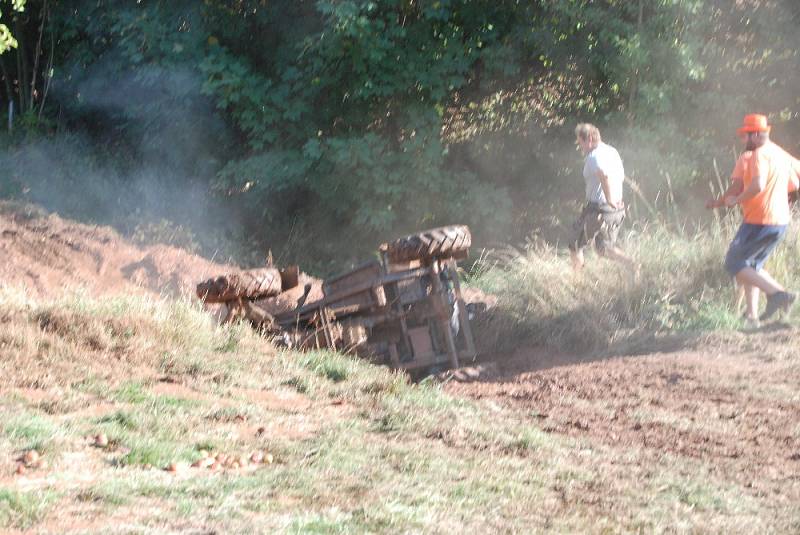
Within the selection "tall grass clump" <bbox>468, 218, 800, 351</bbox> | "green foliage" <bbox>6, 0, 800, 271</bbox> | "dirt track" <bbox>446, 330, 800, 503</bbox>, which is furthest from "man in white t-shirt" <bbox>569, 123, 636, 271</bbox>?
"green foliage" <bbox>6, 0, 800, 271</bbox>

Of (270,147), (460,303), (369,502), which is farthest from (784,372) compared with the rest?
(270,147)

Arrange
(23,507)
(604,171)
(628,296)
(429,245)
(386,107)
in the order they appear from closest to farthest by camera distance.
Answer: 1. (23,507)
2. (429,245)
3. (628,296)
4. (604,171)
5. (386,107)

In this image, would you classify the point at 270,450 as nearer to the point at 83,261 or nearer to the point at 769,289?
the point at 769,289

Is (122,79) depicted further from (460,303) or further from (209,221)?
(460,303)

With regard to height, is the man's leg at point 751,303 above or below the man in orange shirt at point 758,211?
below

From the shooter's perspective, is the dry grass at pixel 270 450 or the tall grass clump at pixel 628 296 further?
the tall grass clump at pixel 628 296

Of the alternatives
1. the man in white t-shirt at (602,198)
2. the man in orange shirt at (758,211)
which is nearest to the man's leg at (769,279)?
the man in orange shirt at (758,211)

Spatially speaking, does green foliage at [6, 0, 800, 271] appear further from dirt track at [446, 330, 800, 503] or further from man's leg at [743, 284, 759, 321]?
dirt track at [446, 330, 800, 503]

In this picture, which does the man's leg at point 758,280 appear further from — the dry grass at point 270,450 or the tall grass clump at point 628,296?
the dry grass at point 270,450

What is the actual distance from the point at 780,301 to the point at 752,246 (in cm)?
55

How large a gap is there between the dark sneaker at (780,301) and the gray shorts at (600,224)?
1.87m

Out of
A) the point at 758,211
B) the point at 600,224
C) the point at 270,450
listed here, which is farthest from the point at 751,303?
the point at 270,450

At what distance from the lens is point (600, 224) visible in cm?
1167

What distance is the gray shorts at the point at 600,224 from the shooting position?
11.7m
